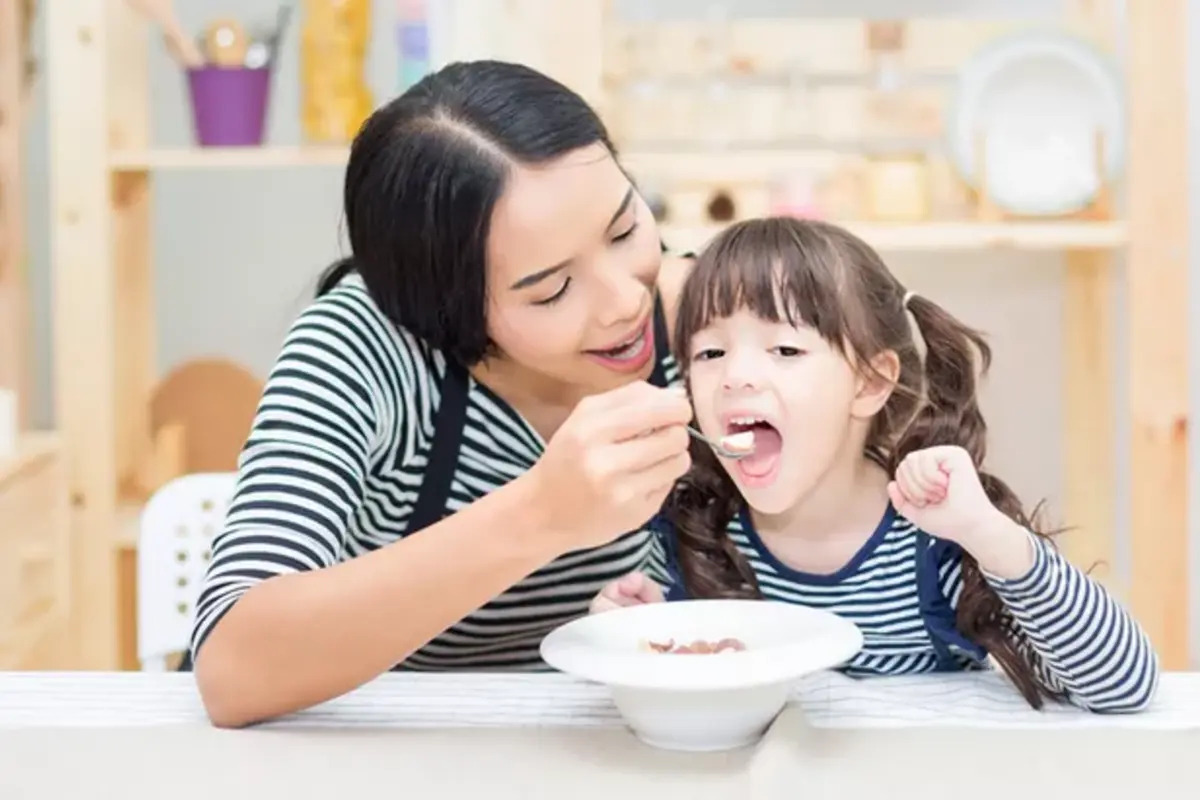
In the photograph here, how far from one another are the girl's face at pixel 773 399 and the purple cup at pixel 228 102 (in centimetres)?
156

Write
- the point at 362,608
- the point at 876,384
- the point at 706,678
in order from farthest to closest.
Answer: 1. the point at 876,384
2. the point at 362,608
3. the point at 706,678

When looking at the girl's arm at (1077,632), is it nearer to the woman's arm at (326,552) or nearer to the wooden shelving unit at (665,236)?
the woman's arm at (326,552)

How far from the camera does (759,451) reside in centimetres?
127

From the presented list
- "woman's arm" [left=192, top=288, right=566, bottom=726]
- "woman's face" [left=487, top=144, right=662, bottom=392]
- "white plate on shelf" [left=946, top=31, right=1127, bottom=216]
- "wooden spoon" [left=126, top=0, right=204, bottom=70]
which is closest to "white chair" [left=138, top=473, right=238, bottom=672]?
"woman's arm" [left=192, top=288, right=566, bottom=726]

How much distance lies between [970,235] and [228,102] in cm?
122

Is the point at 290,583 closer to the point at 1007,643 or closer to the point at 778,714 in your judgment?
the point at 778,714

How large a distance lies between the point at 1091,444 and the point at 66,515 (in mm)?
1754

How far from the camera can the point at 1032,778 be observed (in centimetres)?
99

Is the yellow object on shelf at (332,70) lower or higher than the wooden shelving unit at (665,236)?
higher

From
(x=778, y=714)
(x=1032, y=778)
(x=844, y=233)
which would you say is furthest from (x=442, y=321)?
(x=1032, y=778)

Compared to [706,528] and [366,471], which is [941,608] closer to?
[706,528]

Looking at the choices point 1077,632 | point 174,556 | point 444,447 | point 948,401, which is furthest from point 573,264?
point 174,556

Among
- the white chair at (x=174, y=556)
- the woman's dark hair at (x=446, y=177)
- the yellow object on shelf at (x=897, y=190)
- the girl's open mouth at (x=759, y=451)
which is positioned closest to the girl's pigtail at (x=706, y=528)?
the girl's open mouth at (x=759, y=451)

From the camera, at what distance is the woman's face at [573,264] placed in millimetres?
1265
